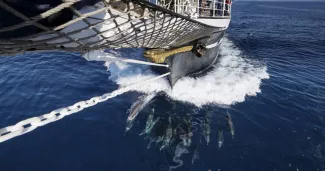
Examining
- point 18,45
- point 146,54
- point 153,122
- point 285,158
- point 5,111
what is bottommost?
point 285,158

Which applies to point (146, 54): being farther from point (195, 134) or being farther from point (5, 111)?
point (5, 111)

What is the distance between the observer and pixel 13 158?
722 centimetres

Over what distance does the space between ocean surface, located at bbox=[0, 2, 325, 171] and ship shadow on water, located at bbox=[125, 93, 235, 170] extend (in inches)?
1.7

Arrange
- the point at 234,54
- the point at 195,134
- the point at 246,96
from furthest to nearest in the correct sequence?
the point at 234,54 < the point at 246,96 < the point at 195,134

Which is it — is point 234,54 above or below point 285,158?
above

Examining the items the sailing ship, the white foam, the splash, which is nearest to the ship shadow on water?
the splash

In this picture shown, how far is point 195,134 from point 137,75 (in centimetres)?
643

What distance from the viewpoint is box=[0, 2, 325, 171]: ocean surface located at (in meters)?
7.21

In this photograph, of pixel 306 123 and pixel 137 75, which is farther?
pixel 137 75

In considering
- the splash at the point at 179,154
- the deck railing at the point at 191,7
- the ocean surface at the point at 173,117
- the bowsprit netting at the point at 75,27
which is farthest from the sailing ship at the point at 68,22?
the deck railing at the point at 191,7

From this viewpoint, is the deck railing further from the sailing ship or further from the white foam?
the sailing ship

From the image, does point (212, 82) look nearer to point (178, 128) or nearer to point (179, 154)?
point (178, 128)

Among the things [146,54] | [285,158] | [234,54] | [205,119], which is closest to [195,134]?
[205,119]

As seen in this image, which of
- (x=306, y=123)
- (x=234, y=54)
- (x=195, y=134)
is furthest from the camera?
(x=234, y=54)
